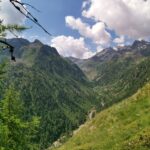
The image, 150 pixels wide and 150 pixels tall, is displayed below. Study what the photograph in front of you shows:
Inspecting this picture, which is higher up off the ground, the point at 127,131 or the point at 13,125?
the point at 13,125

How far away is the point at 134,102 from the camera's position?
1633 inches

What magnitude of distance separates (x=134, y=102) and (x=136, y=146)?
14.4 meters

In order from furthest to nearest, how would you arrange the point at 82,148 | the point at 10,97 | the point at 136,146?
the point at 10,97, the point at 82,148, the point at 136,146

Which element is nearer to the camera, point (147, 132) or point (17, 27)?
point (17, 27)

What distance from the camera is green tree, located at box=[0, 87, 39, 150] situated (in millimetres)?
32250

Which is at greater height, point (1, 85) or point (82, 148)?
point (1, 85)

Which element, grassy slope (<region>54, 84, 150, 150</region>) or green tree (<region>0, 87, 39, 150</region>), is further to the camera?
green tree (<region>0, 87, 39, 150</region>)

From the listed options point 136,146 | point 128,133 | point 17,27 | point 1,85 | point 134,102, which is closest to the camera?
point 17,27

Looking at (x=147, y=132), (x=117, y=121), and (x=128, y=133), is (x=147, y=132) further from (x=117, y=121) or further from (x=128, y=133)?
(x=117, y=121)

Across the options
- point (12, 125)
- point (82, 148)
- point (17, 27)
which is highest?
point (17, 27)

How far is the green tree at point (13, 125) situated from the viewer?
106ft

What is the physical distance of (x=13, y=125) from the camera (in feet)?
106

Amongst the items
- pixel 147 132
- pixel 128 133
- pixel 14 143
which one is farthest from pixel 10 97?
pixel 147 132

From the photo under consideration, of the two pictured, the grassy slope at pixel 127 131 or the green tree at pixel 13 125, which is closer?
the grassy slope at pixel 127 131
